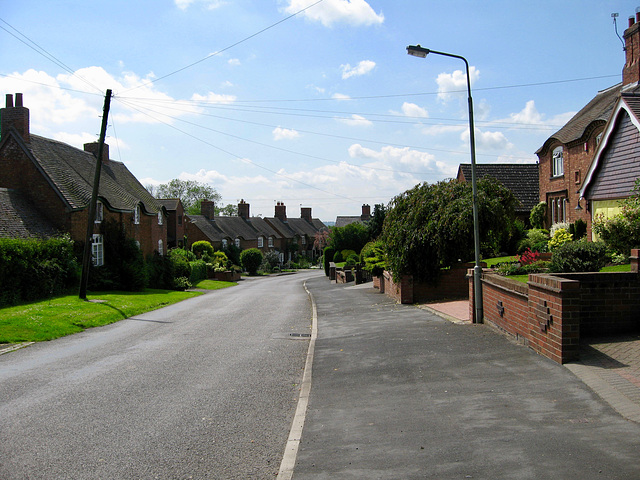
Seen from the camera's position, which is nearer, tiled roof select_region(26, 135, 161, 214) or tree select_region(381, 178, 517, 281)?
tree select_region(381, 178, 517, 281)

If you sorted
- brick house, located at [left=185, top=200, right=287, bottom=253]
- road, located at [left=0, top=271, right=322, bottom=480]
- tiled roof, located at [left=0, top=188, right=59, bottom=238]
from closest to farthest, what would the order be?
road, located at [left=0, top=271, right=322, bottom=480] < tiled roof, located at [left=0, top=188, right=59, bottom=238] < brick house, located at [left=185, top=200, right=287, bottom=253]

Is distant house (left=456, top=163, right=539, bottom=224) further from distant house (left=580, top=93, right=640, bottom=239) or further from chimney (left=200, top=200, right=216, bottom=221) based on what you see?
chimney (left=200, top=200, right=216, bottom=221)

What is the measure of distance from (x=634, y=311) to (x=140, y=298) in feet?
75.4

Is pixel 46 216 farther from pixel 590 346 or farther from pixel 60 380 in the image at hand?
pixel 590 346

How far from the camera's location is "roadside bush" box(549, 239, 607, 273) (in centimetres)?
1023

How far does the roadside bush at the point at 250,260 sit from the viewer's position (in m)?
66.6

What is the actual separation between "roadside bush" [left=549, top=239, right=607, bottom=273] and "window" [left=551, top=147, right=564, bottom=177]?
64.2ft

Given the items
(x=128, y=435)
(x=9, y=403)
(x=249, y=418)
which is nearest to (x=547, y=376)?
(x=249, y=418)

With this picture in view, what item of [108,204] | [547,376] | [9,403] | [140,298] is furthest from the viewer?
[108,204]

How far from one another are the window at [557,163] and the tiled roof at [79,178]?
26.3m

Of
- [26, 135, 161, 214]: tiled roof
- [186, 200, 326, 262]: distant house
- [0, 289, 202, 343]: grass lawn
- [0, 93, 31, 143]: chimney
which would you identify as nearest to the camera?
[0, 289, 202, 343]: grass lawn

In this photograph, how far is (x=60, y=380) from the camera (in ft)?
29.4

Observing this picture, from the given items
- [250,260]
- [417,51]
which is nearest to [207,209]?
[250,260]

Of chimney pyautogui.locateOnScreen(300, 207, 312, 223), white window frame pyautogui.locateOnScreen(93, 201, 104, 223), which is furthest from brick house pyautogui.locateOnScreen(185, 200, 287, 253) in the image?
white window frame pyautogui.locateOnScreen(93, 201, 104, 223)
